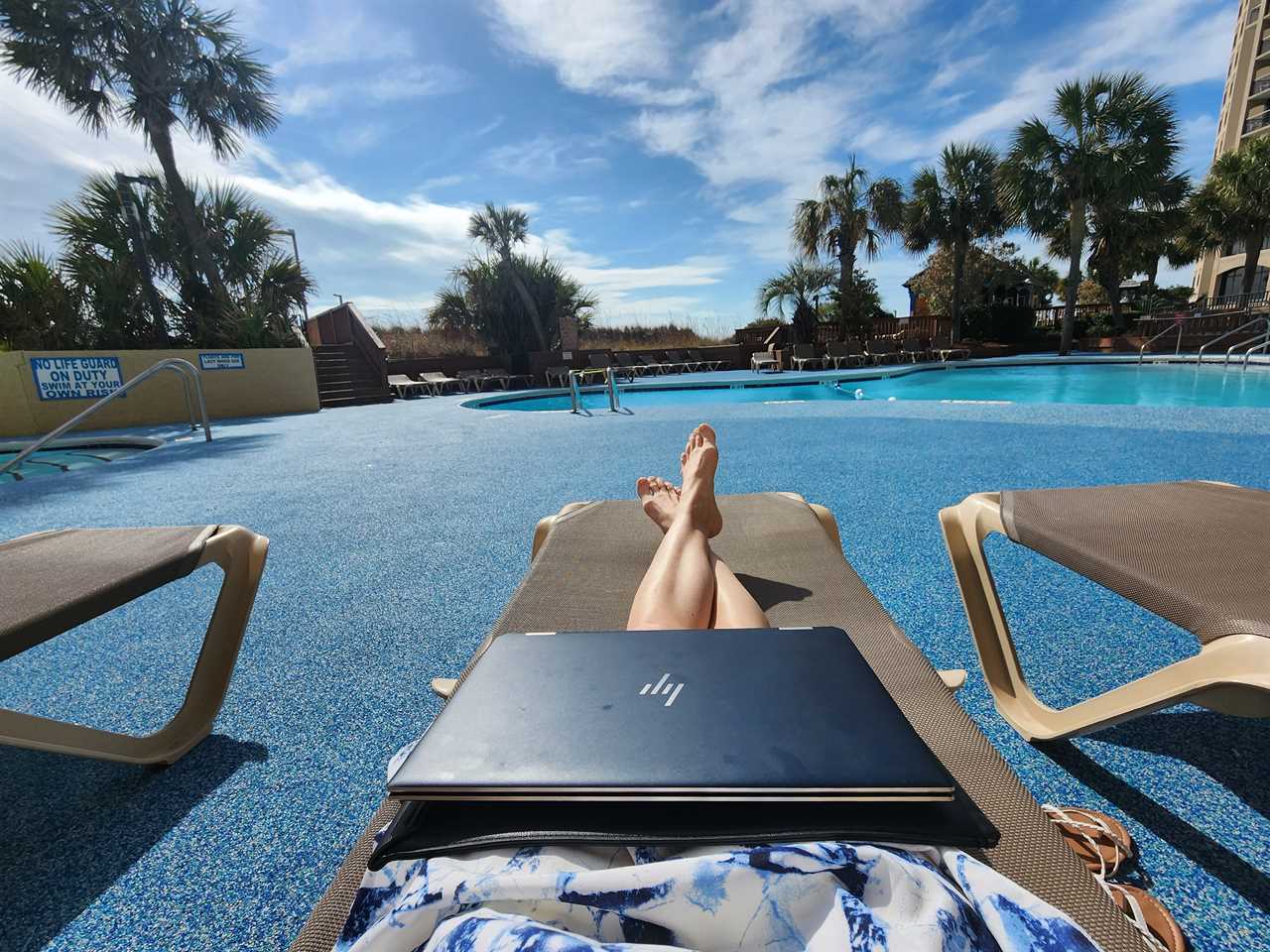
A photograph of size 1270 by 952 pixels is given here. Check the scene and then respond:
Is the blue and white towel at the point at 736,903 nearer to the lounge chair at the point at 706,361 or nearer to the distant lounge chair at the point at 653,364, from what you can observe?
the distant lounge chair at the point at 653,364

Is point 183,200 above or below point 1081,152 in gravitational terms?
below

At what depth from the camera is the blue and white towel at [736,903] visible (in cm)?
57

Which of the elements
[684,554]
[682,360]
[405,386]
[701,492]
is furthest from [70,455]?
[682,360]

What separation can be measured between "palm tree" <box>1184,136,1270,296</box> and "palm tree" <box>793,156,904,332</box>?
32.1 ft

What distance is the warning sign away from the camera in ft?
27.4

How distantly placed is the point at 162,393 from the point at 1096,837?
11.8 meters

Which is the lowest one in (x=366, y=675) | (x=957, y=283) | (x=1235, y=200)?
(x=366, y=675)

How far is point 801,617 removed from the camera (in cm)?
139

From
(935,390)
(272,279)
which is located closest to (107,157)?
(272,279)

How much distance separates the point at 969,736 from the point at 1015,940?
0.38m

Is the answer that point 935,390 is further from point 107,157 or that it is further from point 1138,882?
point 107,157

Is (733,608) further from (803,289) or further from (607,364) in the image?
(803,289)

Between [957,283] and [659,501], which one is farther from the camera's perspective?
[957,283]

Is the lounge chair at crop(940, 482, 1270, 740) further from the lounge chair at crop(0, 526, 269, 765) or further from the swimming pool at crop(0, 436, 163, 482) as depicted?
the swimming pool at crop(0, 436, 163, 482)
